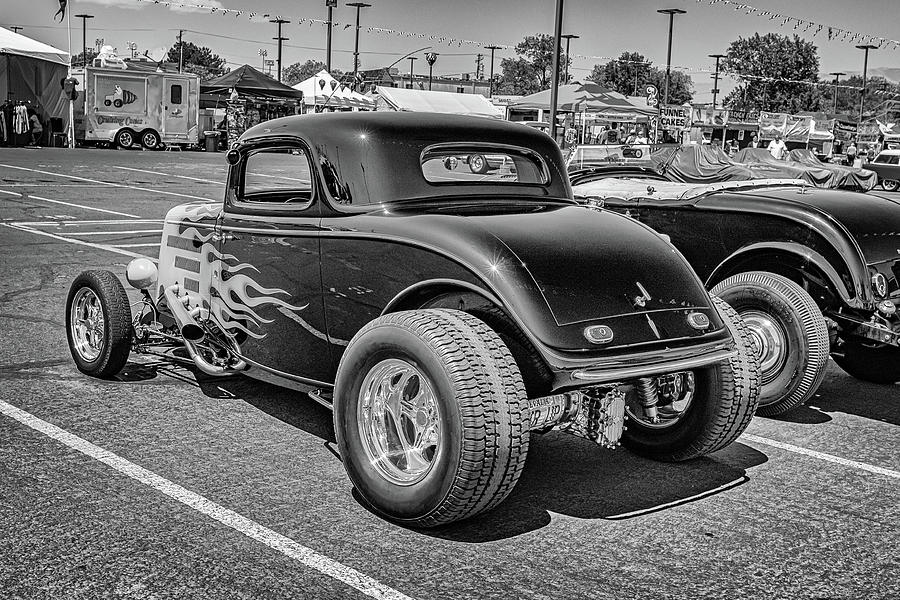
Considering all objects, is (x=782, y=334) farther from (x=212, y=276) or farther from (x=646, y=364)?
(x=212, y=276)

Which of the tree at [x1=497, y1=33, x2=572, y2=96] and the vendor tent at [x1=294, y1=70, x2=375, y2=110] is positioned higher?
the tree at [x1=497, y1=33, x2=572, y2=96]

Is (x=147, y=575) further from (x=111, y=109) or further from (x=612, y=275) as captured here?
(x=111, y=109)

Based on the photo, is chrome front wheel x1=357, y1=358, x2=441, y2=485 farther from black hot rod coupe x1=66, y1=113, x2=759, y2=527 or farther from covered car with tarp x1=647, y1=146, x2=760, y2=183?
covered car with tarp x1=647, y1=146, x2=760, y2=183

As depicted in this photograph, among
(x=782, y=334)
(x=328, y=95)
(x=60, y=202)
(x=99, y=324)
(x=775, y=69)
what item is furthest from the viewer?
(x=775, y=69)

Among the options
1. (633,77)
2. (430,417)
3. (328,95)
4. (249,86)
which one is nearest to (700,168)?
(430,417)

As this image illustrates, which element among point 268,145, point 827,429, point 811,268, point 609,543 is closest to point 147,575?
point 609,543

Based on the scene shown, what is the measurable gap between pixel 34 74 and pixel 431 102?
15.9m

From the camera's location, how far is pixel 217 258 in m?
5.45

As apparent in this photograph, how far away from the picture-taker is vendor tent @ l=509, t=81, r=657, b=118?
112 feet

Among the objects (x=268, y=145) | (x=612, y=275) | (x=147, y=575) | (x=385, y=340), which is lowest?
(x=147, y=575)

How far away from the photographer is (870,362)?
6.88 meters

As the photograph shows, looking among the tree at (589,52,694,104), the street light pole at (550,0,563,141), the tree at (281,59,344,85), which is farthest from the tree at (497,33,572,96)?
the street light pole at (550,0,563,141)

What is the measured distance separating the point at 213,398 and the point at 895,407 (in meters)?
4.31

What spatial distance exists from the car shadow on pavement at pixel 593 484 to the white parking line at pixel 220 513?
0.51 metres
